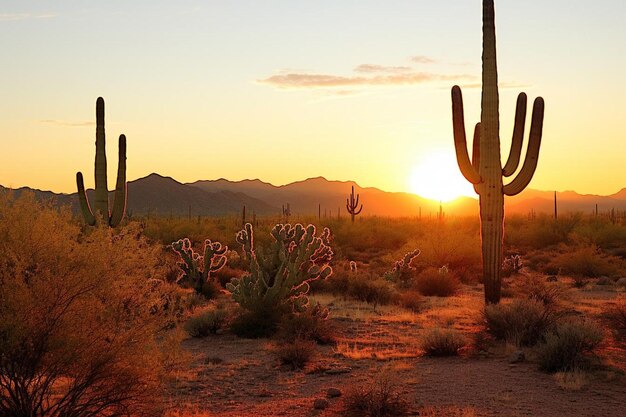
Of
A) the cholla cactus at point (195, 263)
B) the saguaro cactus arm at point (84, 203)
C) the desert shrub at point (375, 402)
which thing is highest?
the saguaro cactus arm at point (84, 203)

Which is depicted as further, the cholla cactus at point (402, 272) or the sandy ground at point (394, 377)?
the cholla cactus at point (402, 272)

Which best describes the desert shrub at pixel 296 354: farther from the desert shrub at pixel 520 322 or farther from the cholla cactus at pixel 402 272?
the cholla cactus at pixel 402 272

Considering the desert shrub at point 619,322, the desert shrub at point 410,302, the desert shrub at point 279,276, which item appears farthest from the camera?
the desert shrub at point 410,302

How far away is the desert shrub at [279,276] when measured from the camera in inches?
597

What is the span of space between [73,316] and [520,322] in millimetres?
8428

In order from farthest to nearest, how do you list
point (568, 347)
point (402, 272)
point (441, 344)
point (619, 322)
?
point (402, 272), point (619, 322), point (441, 344), point (568, 347)

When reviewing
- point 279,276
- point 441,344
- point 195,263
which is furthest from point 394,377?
point 195,263

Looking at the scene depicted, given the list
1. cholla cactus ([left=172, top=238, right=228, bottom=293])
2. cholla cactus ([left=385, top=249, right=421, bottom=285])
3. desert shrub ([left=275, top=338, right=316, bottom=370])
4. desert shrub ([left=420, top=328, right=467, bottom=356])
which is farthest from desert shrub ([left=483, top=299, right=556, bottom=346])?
cholla cactus ([left=385, top=249, right=421, bottom=285])

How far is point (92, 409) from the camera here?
732cm

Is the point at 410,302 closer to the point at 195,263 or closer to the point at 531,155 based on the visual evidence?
the point at 531,155

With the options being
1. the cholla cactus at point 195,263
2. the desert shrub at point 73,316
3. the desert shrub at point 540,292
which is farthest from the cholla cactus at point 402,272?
the desert shrub at point 73,316

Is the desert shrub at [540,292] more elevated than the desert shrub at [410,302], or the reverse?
the desert shrub at [540,292]

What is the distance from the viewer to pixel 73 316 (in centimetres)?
675

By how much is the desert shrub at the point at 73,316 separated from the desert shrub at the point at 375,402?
2.59m
